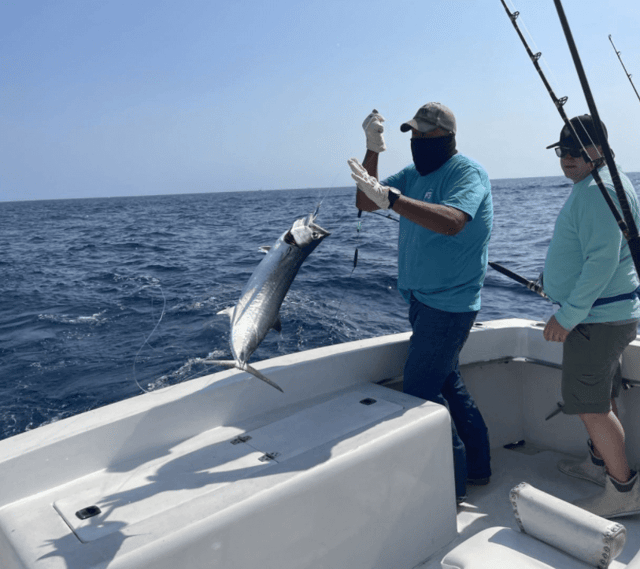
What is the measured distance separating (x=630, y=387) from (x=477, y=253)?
135 cm

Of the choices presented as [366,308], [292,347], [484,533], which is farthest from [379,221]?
[484,533]

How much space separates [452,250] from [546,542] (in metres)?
1.27

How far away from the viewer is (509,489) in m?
3.10

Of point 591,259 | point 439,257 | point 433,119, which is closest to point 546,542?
point 591,259

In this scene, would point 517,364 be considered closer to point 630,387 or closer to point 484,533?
point 630,387

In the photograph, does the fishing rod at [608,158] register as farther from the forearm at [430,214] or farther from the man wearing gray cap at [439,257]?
the forearm at [430,214]

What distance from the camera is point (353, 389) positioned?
9.64 ft

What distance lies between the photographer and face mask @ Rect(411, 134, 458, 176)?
2592 mm

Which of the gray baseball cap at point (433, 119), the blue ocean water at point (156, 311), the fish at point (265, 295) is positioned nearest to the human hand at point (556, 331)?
the gray baseball cap at point (433, 119)

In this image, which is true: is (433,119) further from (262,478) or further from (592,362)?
(262,478)

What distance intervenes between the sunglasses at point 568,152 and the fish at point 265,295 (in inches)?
46.1

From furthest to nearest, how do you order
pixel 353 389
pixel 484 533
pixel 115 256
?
pixel 115 256, pixel 353 389, pixel 484 533

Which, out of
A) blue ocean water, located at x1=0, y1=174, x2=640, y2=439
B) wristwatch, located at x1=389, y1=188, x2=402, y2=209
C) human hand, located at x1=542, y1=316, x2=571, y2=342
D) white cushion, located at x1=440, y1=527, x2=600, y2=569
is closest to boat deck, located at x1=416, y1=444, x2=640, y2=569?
white cushion, located at x1=440, y1=527, x2=600, y2=569

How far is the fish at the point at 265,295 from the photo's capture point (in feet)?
6.84
